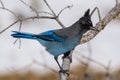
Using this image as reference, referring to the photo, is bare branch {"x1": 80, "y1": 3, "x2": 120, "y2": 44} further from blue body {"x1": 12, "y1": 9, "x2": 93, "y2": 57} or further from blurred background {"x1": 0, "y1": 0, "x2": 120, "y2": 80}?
blurred background {"x1": 0, "y1": 0, "x2": 120, "y2": 80}

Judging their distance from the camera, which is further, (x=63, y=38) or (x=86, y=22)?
(x=63, y=38)

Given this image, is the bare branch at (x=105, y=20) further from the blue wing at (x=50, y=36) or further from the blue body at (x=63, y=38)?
the blue wing at (x=50, y=36)

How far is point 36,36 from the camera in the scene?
152 inches

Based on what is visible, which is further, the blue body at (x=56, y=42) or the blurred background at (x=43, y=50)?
the blurred background at (x=43, y=50)

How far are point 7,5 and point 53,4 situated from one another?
0.58 metres

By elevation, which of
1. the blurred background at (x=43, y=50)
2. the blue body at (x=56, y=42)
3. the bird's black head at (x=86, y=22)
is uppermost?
the blurred background at (x=43, y=50)

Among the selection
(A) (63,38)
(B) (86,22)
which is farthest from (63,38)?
(B) (86,22)

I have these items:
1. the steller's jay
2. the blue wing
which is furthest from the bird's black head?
the blue wing

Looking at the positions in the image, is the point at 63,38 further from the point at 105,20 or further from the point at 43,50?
the point at 43,50

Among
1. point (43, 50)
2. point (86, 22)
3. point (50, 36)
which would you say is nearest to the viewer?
point (86, 22)

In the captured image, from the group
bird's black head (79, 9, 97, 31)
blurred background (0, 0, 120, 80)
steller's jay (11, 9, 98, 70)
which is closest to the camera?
bird's black head (79, 9, 97, 31)

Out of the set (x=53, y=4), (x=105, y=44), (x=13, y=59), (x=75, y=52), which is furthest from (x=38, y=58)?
(x=75, y=52)

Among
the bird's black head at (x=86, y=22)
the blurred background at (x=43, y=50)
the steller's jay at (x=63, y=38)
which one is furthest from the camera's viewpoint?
the blurred background at (x=43, y=50)

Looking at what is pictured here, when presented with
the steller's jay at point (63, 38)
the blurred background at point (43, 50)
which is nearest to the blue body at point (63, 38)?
the steller's jay at point (63, 38)
